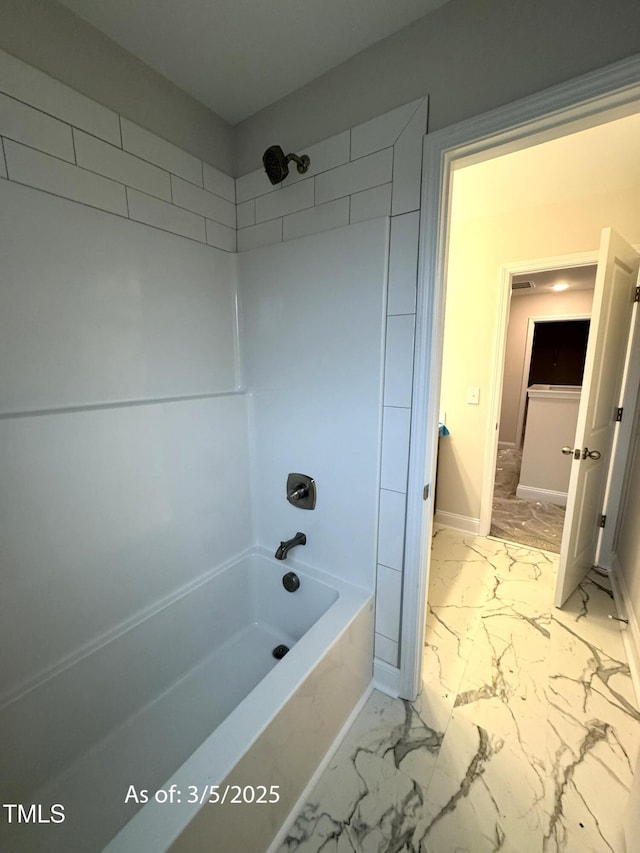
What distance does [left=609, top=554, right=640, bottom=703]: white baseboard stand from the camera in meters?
1.50

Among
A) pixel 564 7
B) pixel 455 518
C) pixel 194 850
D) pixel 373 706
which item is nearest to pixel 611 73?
pixel 564 7

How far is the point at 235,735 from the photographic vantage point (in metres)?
0.83

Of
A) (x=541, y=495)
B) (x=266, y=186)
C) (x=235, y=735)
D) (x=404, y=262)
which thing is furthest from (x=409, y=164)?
(x=541, y=495)

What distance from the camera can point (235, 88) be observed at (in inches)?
49.2

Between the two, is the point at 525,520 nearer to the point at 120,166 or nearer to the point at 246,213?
the point at 246,213

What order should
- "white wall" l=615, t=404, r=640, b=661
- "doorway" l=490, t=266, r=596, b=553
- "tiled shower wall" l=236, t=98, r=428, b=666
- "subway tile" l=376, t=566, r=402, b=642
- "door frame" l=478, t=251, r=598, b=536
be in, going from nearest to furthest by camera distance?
"tiled shower wall" l=236, t=98, r=428, b=666 < "subway tile" l=376, t=566, r=402, b=642 < "white wall" l=615, t=404, r=640, b=661 < "door frame" l=478, t=251, r=598, b=536 < "doorway" l=490, t=266, r=596, b=553

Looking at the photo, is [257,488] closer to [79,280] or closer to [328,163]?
[79,280]

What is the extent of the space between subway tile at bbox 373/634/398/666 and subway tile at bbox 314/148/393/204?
172cm

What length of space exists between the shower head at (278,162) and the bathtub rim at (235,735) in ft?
5.28

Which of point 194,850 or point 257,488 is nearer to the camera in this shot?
point 194,850

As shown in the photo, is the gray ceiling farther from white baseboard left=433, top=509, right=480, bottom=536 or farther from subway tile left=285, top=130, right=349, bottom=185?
white baseboard left=433, top=509, right=480, bottom=536

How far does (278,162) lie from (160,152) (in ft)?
1.42

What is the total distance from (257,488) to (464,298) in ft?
7.06

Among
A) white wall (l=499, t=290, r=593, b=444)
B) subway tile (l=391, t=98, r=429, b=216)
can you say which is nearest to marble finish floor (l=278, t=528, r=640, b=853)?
subway tile (l=391, t=98, r=429, b=216)
